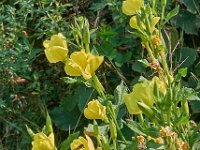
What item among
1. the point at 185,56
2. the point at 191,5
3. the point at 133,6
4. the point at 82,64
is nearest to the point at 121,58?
the point at 185,56

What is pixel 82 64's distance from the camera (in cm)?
130

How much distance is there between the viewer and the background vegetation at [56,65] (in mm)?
2473

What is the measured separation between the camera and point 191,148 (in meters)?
1.29

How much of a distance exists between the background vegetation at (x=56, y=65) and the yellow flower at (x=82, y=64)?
42.8 inches

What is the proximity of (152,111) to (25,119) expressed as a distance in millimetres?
1450

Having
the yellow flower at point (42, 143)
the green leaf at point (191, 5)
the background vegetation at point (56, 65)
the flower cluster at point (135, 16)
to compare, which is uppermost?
the flower cluster at point (135, 16)

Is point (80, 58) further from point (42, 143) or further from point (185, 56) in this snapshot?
point (185, 56)

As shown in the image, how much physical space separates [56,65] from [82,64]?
55.0 inches

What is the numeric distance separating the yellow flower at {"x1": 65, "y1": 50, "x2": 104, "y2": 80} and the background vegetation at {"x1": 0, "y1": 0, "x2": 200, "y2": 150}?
3.56 feet

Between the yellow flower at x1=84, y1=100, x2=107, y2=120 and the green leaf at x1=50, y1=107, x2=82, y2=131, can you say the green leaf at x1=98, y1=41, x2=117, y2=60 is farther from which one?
the yellow flower at x1=84, y1=100, x2=107, y2=120

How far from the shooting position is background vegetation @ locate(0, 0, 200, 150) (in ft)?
8.11

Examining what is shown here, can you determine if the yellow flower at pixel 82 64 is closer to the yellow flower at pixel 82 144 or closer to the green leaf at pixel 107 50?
the yellow flower at pixel 82 144

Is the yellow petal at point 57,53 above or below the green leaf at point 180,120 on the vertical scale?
above

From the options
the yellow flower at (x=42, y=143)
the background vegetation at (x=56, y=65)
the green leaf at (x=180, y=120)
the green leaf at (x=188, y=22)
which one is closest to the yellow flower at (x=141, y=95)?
the green leaf at (x=180, y=120)
